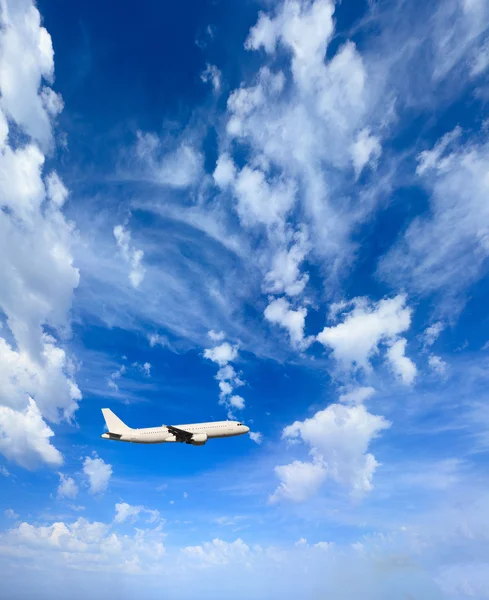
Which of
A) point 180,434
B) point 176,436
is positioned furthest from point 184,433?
point 176,436

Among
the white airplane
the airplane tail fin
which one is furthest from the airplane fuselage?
the airplane tail fin

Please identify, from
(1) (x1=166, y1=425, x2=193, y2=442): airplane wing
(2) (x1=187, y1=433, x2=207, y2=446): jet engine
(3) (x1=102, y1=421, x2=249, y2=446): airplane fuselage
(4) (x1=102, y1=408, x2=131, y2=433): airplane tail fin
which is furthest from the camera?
(4) (x1=102, y1=408, x2=131, y2=433): airplane tail fin

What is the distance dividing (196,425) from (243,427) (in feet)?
62.3

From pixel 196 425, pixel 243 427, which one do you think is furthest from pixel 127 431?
pixel 243 427

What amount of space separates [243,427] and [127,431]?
49.4 m

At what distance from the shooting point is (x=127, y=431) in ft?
573

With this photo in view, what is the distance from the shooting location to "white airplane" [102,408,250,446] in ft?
526

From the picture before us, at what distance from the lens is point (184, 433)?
521 ft

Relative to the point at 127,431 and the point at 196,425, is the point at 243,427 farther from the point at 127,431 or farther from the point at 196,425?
the point at 127,431

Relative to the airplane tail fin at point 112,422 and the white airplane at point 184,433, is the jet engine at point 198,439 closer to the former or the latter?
the white airplane at point 184,433

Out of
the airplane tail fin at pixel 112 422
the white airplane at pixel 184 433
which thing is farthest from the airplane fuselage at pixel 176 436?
the airplane tail fin at pixel 112 422

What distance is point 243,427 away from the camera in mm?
168375

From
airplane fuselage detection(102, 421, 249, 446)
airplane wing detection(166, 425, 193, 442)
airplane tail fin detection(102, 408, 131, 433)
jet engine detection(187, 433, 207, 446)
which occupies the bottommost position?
jet engine detection(187, 433, 207, 446)

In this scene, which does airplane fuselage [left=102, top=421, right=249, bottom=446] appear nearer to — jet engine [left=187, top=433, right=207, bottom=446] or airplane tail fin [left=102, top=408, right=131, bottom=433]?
jet engine [left=187, top=433, right=207, bottom=446]
